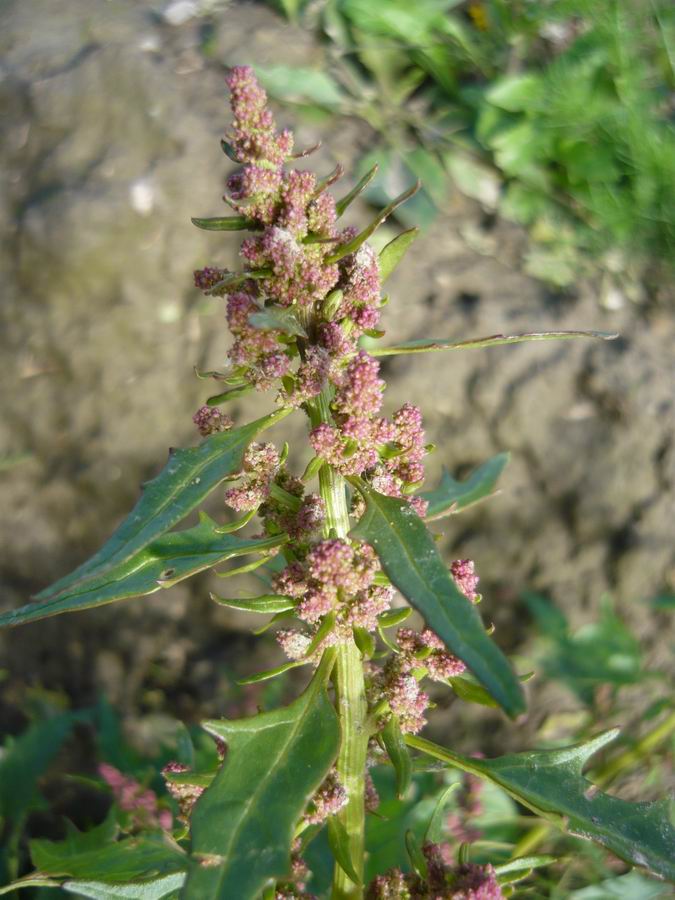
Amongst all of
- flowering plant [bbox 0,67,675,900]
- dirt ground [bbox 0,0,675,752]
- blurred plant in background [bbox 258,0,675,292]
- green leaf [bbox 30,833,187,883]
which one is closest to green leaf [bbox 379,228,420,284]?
flowering plant [bbox 0,67,675,900]

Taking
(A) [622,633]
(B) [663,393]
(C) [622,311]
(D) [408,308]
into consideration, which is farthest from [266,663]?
(C) [622,311]

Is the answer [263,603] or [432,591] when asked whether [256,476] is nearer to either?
[263,603]

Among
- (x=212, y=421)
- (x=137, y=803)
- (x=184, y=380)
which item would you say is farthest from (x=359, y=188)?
(x=184, y=380)

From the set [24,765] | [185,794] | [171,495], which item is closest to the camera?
[171,495]

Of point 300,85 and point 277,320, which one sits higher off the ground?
point 277,320

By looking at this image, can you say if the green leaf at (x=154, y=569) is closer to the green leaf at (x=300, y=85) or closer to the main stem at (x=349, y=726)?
the main stem at (x=349, y=726)

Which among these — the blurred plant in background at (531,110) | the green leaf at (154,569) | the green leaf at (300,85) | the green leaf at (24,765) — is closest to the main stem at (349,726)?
the green leaf at (154,569)

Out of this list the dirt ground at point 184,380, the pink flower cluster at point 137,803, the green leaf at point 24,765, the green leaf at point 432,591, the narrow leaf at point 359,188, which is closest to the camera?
the green leaf at point 432,591
